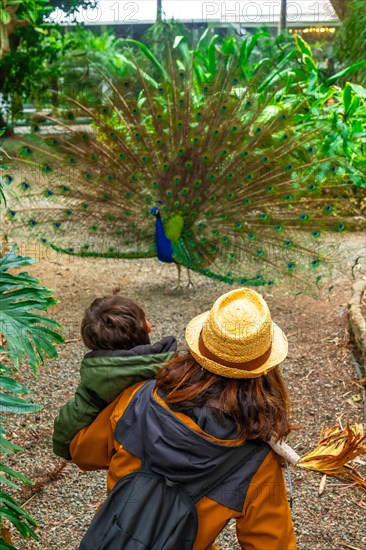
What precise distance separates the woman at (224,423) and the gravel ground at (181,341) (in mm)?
1098

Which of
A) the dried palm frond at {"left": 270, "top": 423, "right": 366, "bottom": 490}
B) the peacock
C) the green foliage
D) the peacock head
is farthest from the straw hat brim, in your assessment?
the green foliage

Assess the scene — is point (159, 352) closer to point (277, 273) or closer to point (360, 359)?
point (360, 359)

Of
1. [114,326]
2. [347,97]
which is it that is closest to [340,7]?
[347,97]

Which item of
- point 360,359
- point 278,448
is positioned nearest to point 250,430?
point 278,448

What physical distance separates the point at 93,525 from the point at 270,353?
585mm

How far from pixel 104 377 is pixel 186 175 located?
11.7 feet

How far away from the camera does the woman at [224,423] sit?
4.92 feet

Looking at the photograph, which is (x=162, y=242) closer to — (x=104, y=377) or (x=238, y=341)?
(x=104, y=377)

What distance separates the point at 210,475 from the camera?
1.51 m

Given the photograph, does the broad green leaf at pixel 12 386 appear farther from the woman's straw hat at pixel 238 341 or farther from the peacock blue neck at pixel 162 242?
the peacock blue neck at pixel 162 242

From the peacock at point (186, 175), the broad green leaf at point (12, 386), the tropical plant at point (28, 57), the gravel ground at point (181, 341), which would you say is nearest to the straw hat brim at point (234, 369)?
the broad green leaf at point (12, 386)

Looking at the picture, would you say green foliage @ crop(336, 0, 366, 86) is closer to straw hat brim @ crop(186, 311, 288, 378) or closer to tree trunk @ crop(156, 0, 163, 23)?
tree trunk @ crop(156, 0, 163, 23)

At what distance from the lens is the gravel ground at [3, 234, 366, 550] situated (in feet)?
8.65

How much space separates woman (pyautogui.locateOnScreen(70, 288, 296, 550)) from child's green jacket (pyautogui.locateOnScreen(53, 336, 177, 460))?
0.11 metres
